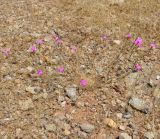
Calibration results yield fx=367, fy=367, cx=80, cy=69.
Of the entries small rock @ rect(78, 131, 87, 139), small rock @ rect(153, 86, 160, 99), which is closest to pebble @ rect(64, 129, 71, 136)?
small rock @ rect(78, 131, 87, 139)

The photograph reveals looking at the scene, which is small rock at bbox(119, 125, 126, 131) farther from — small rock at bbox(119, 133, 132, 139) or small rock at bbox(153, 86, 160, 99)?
small rock at bbox(153, 86, 160, 99)

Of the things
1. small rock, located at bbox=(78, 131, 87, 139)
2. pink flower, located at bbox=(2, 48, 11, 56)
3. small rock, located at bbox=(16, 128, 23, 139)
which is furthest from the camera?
pink flower, located at bbox=(2, 48, 11, 56)

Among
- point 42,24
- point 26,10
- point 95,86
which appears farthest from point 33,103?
point 26,10

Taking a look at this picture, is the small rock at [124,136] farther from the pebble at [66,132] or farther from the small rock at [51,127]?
the small rock at [51,127]

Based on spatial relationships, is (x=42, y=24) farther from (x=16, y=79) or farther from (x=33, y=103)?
Result: (x=33, y=103)

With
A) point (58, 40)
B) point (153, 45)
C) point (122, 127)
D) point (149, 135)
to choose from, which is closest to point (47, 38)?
point (58, 40)

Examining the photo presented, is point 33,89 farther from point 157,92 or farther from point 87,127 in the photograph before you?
point 157,92
